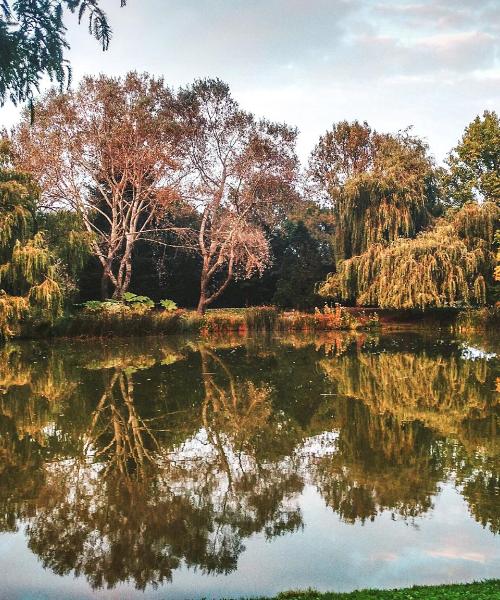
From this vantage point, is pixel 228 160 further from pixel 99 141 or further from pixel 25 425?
pixel 25 425

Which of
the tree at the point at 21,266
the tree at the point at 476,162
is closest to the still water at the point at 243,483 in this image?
the tree at the point at 21,266

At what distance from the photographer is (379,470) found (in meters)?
7.00

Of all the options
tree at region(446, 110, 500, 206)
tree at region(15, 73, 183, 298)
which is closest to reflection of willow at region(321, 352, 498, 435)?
tree at region(15, 73, 183, 298)

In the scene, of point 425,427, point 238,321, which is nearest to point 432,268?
point 238,321

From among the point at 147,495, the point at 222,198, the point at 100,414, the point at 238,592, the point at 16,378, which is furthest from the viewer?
the point at 222,198

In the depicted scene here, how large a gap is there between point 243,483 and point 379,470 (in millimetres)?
1529

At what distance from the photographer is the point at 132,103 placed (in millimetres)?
25766

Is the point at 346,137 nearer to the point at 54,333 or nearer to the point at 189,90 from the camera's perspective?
the point at 189,90

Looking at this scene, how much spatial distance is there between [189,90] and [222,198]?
198 inches

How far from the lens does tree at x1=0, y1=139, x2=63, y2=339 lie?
19541 mm

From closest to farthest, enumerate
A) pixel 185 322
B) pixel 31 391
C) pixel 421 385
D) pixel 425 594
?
pixel 425 594, pixel 31 391, pixel 421 385, pixel 185 322

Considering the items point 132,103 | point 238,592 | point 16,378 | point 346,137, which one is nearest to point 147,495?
point 238,592

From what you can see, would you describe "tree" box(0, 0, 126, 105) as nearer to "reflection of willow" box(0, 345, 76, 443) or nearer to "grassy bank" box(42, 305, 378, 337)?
"reflection of willow" box(0, 345, 76, 443)

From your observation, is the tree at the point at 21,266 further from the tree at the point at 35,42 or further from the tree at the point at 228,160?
the tree at the point at 35,42
